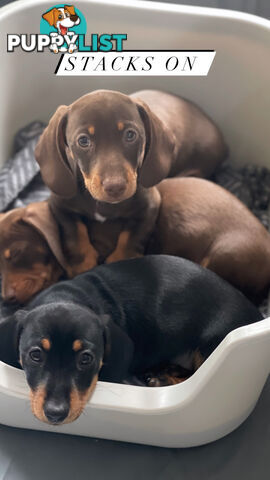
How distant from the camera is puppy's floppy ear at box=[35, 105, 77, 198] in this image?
1.44 meters

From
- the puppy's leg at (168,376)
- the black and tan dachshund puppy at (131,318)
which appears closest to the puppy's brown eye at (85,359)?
the black and tan dachshund puppy at (131,318)

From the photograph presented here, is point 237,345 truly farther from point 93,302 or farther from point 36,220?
point 36,220

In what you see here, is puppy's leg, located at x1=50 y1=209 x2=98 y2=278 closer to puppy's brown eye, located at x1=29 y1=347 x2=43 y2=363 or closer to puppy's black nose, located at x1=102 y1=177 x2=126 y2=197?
puppy's black nose, located at x1=102 y1=177 x2=126 y2=197

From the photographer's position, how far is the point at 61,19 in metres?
1.78

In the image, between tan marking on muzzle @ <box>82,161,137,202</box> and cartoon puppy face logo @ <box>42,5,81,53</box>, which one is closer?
tan marking on muzzle @ <box>82,161,137,202</box>

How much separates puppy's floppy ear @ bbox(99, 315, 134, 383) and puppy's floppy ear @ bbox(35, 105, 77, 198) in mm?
324

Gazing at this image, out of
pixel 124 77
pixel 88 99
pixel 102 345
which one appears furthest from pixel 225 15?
pixel 102 345

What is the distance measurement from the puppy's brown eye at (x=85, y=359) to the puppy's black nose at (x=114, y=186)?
13.4 inches

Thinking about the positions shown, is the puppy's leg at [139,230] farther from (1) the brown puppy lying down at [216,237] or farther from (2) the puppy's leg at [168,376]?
(2) the puppy's leg at [168,376]

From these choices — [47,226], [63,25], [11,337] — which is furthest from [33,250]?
→ [63,25]

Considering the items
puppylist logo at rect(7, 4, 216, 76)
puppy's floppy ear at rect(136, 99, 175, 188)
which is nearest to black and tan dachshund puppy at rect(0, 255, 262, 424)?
puppy's floppy ear at rect(136, 99, 175, 188)

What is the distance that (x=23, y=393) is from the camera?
136 cm

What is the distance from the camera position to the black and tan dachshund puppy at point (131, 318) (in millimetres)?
1309

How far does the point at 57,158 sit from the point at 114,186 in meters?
0.18
